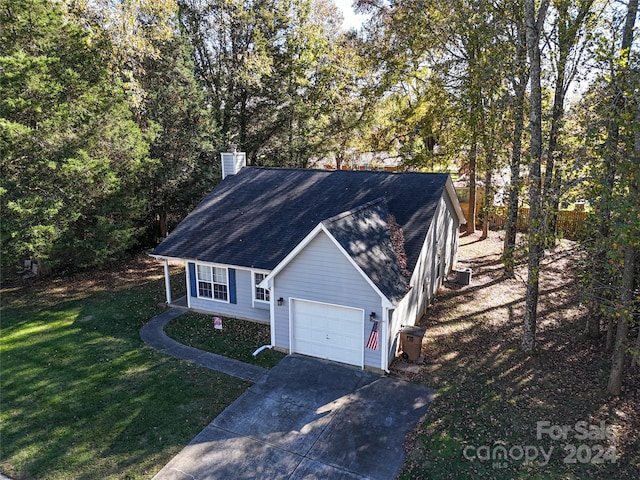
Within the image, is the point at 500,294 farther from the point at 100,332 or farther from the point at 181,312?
the point at 100,332

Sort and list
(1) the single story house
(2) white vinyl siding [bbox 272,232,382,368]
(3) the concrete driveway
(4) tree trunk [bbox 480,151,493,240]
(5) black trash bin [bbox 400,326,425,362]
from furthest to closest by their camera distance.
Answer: (4) tree trunk [bbox 480,151,493,240] < (5) black trash bin [bbox 400,326,425,362] < (1) the single story house < (2) white vinyl siding [bbox 272,232,382,368] < (3) the concrete driveway

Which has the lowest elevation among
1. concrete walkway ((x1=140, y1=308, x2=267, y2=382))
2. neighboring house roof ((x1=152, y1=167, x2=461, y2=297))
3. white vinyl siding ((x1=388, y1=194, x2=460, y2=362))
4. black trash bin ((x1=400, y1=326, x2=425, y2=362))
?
concrete walkway ((x1=140, y1=308, x2=267, y2=382))

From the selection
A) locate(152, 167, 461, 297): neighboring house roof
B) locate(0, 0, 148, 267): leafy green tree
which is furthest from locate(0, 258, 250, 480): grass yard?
locate(152, 167, 461, 297): neighboring house roof

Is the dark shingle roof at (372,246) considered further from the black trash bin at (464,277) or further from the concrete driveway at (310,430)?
the black trash bin at (464,277)

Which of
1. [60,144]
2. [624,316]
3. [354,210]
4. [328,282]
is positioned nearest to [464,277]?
[354,210]

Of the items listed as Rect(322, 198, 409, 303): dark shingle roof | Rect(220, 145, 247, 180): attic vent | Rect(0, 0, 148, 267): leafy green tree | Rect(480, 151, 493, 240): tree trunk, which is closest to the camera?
Rect(322, 198, 409, 303): dark shingle roof

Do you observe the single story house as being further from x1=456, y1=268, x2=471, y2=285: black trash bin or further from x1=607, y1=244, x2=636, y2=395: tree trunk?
x1=607, y1=244, x2=636, y2=395: tree trunk
